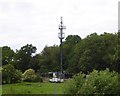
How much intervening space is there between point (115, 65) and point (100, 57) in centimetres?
586

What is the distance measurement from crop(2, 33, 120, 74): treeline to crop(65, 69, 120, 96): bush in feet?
119

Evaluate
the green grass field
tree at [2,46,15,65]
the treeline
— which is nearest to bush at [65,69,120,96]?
the green grass field

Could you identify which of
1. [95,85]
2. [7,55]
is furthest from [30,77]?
[95,85]

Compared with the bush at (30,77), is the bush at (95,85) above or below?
below

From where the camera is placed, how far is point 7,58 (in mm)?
88312

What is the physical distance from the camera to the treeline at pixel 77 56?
70.6m

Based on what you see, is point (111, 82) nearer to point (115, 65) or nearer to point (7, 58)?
point (115, 65)

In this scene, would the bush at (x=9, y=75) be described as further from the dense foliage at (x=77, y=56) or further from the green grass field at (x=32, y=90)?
the green grass field at (x=32, y=90)

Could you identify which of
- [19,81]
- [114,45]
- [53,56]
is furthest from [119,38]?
[53,56]

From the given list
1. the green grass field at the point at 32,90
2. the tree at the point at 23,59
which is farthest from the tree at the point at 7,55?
the green grass field at the point at 32,90

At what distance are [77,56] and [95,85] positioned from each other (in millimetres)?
52956

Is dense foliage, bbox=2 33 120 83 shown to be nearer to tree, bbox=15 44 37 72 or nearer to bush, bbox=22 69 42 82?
tree, bbox=15 44 37 72

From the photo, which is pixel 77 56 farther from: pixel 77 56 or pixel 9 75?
pixel 9 75

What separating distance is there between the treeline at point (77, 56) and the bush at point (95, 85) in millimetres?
36183
